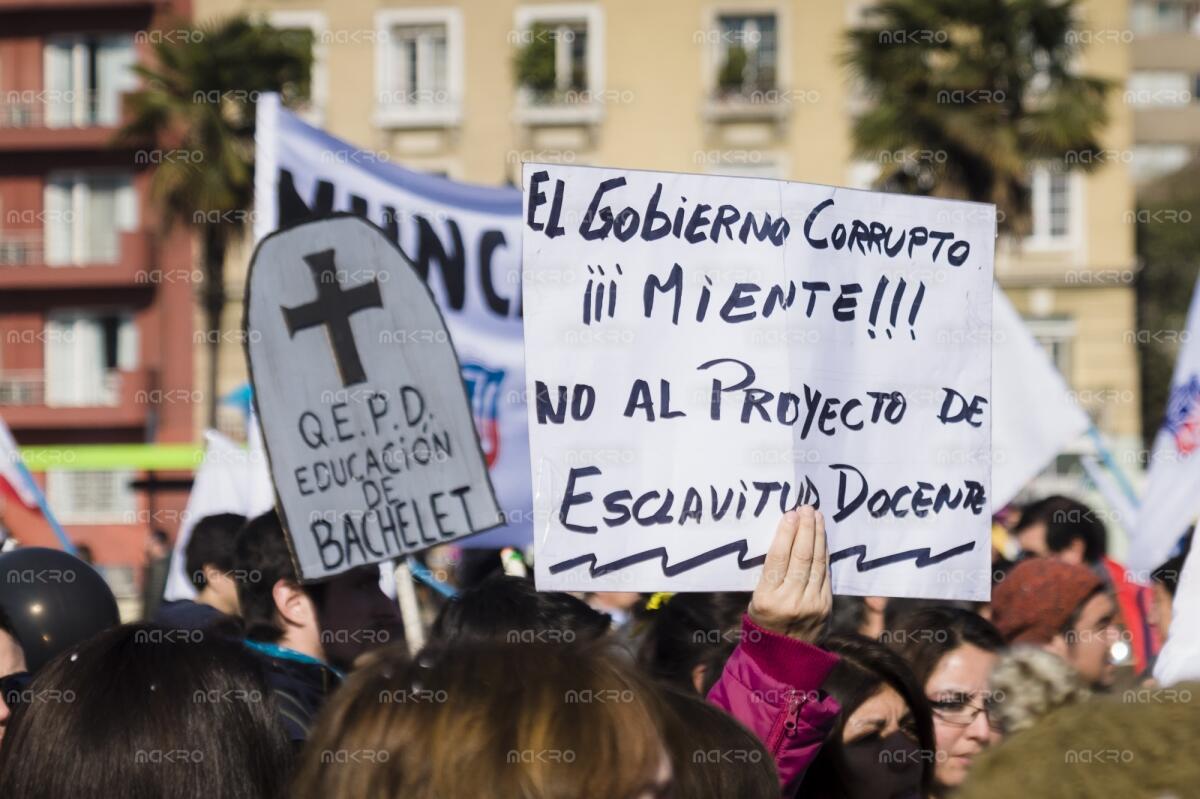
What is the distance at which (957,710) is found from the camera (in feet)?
11.2

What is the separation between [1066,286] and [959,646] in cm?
2357

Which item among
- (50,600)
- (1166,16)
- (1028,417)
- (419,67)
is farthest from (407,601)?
(1166,16)

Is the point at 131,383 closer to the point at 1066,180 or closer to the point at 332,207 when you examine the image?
the point at 1066,180

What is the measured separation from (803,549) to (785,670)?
24 cm

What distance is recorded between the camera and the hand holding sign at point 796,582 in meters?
2.36

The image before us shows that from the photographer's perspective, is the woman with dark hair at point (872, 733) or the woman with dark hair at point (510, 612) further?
the woman with dark hair at point (510, 612)

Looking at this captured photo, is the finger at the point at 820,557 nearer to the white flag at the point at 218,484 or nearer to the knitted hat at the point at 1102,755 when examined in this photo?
the knitted hat at the point at 1102,755

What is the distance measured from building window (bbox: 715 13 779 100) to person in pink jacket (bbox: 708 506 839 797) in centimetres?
2397

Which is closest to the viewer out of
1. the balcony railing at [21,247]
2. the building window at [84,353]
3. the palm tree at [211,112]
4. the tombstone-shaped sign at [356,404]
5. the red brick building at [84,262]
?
the tombstone-shaped sign at [356,404]

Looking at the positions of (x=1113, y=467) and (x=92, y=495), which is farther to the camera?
(x=92, y=495)

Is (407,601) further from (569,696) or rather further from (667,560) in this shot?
(569,696)

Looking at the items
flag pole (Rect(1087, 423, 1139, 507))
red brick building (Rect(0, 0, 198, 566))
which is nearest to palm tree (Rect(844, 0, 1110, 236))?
flag pole (Rect(1087, 423, 1139, 507))

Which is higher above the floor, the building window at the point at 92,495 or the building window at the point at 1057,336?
the building window at the point at 1057,336

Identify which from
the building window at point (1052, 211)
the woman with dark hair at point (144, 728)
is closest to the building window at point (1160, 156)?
the building window at point (1052, 211)
